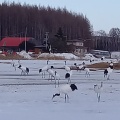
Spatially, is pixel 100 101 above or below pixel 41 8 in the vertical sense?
below

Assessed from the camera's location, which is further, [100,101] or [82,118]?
[100,101]

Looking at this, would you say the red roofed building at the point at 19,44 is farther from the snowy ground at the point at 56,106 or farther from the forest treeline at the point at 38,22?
the snowy ground at the point at 56,106

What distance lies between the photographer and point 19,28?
114 metres

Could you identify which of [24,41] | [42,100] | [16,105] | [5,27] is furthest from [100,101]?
[5,27]

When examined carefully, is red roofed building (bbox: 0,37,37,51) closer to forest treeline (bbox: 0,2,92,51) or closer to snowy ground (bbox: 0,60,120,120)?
Answer: forest treeline (bbox: 0,2,92,51)

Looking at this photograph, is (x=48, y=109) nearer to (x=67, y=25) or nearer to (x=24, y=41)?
(x=24, y=41)

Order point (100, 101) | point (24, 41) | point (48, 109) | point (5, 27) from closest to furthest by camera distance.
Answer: point (48, 109) → point (100, 101) → point (24, 41) → point (5, 27)

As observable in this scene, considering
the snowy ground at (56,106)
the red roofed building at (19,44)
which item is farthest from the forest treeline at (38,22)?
the snowy ground at (56,106)

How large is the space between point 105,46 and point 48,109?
411 feet

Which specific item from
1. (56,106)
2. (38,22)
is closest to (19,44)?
(38,22)

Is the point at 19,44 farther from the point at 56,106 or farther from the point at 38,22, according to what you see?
the point at 56,106

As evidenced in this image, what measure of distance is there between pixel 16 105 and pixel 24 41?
7801 cm

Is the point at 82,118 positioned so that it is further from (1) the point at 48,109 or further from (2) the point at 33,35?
(2) the point at 33,35

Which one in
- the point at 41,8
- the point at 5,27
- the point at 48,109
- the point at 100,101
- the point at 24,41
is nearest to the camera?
the point at 48,109
